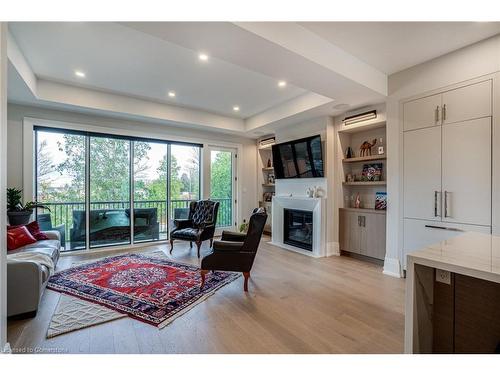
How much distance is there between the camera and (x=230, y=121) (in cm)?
572

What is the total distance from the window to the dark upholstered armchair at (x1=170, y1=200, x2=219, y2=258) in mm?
820

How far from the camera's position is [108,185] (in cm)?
474

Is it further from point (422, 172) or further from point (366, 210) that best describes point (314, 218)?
point (422, 172)

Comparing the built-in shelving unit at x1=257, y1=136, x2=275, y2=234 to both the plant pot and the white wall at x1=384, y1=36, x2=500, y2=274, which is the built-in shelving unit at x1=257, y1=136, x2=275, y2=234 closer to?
the white wall at x1=384, y1=36, x2=500, y2=274

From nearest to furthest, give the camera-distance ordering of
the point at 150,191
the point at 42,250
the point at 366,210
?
the point at 42,250 < the point at 366,210 < the point at 150,191

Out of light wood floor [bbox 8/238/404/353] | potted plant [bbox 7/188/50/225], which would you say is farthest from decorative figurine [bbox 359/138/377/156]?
potted plant [bbox 7/188/50/225]

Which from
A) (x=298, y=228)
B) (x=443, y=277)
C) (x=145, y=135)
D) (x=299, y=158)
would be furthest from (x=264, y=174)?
(x=443, y=277)

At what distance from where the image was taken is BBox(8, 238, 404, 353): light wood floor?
1878 millimetres

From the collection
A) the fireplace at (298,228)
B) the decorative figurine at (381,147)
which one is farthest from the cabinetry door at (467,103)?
the fireplace at (298,228)

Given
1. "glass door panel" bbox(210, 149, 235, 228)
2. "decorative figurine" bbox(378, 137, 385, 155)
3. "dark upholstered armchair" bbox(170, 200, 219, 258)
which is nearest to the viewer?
"decorative figurine" bbox(378, 137, 385, 155)

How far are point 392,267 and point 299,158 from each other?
8.20ft

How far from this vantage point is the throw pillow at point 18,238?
2989 millimetres

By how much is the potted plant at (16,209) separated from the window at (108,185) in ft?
1.82
